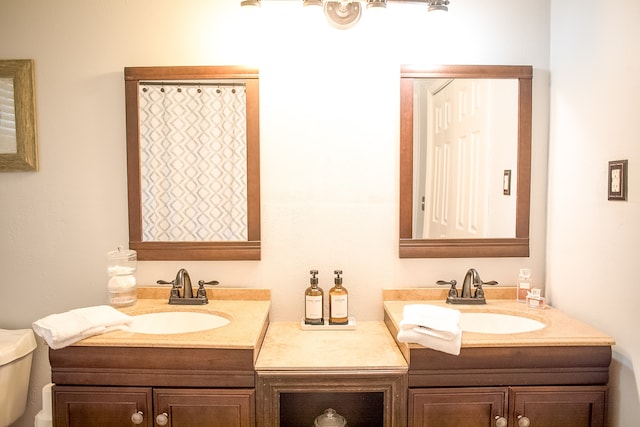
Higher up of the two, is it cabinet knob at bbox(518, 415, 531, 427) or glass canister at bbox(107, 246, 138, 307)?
glass canister at bbox(107, 246, 138, 307)

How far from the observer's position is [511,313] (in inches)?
71.3

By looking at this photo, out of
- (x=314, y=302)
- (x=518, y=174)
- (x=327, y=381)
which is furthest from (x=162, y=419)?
(x=518, y=174)

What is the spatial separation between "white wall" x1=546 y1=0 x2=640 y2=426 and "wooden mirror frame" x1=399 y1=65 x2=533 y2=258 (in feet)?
0.35

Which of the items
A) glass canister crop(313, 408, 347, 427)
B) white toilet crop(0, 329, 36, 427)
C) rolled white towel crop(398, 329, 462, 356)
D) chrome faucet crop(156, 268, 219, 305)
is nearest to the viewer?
rolled white towel crop(398, 329, 462, 356)

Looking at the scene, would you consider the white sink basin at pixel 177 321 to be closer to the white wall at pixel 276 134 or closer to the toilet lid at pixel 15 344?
the white wall at pixel 276 134

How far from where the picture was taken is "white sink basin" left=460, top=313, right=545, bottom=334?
5.91 ft

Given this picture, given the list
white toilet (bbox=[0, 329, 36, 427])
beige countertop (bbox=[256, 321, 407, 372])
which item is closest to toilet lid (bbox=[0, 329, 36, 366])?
white toilet (bbox=[0, 329, 36, 427])

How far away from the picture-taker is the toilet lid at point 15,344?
Result: 70.4 inches

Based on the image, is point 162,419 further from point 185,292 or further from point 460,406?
point 460,406

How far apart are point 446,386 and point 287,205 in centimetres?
95

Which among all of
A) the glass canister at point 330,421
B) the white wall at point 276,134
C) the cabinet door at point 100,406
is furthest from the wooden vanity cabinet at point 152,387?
the white wall at point 276,134

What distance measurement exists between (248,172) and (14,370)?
1248 millimetres

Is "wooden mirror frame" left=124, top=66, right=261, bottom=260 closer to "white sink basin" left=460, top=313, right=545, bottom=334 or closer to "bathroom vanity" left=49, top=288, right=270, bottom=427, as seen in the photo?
"bathroom vanity" left=49, top=288, right=270, bottom=427

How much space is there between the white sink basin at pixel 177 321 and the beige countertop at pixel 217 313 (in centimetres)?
2
